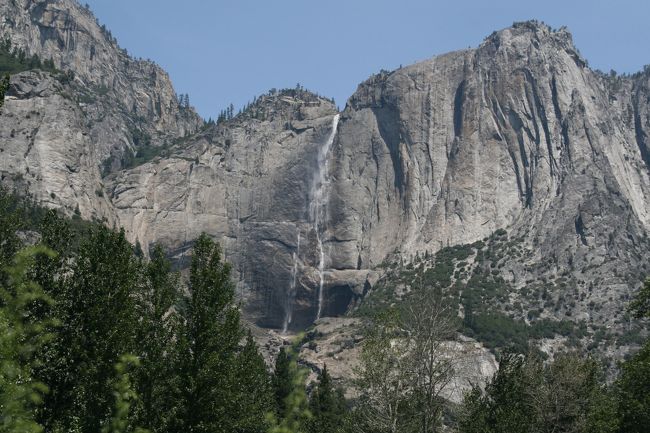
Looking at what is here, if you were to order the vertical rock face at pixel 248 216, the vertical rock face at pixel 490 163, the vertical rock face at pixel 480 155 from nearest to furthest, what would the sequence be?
the vertical rock face at pixel 490 163, the vertical rock face at pixel 248 216, the vertical rock face at pixel 480 155

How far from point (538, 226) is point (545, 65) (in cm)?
4896

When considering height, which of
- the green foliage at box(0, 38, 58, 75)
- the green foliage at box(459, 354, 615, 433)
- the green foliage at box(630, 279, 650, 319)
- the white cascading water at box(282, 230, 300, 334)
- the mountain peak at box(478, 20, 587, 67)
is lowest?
the green foliage at box(459, 354, 615, 433)

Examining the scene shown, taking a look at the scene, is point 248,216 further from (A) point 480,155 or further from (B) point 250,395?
(B) point 250,395

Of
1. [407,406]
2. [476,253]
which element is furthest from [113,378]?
[476,253]

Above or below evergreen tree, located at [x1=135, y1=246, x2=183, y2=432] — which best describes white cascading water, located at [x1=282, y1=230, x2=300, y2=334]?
above

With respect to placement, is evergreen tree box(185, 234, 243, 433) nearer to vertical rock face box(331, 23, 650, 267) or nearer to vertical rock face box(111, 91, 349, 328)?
vertical rock face box(111, 91, 349, 328)

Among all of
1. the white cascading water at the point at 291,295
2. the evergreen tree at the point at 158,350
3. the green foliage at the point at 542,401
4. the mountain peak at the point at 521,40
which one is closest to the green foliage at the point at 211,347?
the evergreen tree at the point at 158,350

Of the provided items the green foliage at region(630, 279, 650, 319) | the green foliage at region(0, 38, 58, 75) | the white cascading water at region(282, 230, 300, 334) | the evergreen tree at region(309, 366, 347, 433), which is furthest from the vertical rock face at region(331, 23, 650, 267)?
the green foliage at region(630, 279, 650, 319)

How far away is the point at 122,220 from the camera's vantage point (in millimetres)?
180250

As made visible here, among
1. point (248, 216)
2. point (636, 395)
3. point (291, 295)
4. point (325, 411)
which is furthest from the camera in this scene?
point (248, 216)

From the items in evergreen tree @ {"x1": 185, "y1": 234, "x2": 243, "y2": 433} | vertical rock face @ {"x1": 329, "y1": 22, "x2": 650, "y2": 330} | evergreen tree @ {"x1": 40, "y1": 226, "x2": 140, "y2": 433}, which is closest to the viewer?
evergreen tree @ {"x1": 40, "y1": 226, "x2": 140, "y2": 433}

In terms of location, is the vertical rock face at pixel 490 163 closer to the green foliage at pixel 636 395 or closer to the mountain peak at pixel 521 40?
the mountain peak at pixel 521 40

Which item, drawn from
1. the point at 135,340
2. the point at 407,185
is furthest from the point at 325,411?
the point at 407,185

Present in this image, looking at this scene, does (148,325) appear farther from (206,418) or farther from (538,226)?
(538,226)
